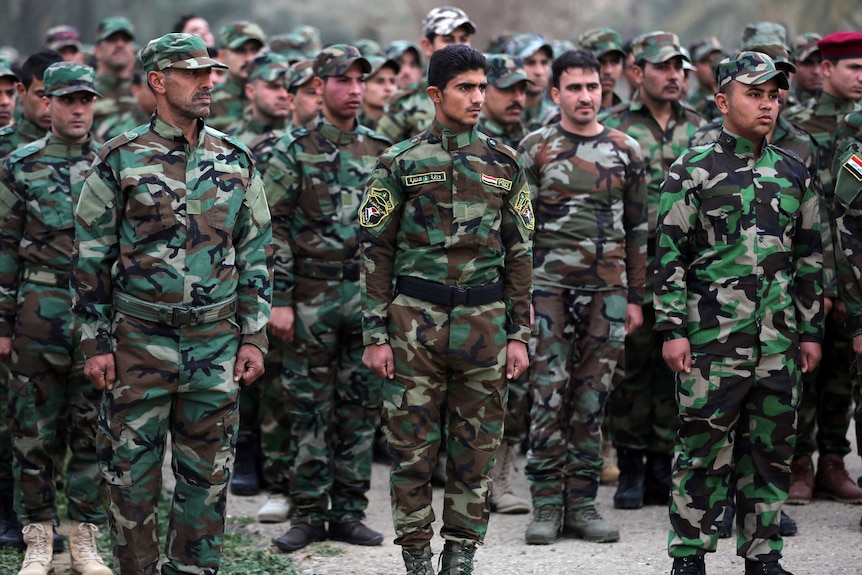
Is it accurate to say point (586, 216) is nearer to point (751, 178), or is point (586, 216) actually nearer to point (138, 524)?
point (751, 178)

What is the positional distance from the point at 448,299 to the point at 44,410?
2.40 metres

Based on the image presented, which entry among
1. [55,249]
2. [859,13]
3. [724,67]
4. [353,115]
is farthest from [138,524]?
[859,13]

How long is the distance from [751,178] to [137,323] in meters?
3.00

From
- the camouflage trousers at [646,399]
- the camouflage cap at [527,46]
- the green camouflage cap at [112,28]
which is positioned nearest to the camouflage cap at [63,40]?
the green camouflage cap at [112,28]

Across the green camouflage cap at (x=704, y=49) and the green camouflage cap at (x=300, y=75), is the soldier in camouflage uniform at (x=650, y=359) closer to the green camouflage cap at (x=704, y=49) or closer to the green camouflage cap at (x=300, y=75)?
the green camouflage cap at (x=300, y=75)

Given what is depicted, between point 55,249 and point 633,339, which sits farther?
point 633,339

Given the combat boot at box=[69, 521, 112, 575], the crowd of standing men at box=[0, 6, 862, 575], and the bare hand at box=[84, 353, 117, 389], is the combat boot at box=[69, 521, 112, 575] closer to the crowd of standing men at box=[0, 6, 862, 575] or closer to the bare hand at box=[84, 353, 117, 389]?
the crowd of standing men at box=[0, 6, 862, 575]

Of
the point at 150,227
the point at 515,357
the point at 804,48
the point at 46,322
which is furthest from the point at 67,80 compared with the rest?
the point at 804,48

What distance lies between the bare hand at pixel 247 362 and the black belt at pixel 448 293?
812 millimetres

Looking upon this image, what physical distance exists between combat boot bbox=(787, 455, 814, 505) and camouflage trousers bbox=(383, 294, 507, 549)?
271 centimetres

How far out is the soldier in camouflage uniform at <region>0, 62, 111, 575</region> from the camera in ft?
22.2

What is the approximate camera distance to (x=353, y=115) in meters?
7.53

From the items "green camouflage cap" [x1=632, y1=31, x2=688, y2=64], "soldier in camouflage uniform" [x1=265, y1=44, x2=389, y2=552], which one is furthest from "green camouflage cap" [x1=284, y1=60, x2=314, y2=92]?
"green camouflage cap" [x1=632, y1=31, x2=688, y2=64]

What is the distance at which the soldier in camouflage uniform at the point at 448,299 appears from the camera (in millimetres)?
6047
